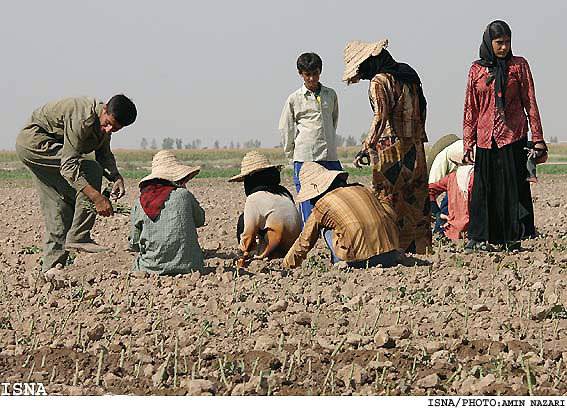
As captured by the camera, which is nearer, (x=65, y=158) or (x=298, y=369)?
(x=298, y=369)

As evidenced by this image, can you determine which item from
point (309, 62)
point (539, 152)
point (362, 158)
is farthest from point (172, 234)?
point (539, 152)

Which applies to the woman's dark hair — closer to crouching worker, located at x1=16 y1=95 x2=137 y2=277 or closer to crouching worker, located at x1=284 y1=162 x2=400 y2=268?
crouching worker, located at x1=284 y1=162 x2=400 y2=268

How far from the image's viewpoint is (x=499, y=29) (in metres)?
8.01

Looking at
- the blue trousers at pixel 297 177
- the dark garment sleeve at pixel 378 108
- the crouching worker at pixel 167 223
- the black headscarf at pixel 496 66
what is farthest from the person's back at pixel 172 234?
the black headscarf at pixel 496 66

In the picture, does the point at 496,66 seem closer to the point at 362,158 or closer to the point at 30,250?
the point at 362,158

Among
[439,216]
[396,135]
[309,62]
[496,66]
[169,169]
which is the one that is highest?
[309,62]

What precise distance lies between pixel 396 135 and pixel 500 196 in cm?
97

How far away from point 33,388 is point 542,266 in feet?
12.9

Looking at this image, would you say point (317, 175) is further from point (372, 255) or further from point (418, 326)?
point (418, 326)

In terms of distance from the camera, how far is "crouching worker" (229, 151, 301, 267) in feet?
26.1

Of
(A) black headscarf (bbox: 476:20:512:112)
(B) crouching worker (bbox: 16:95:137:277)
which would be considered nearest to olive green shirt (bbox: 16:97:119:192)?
(B) crouching worker (bbox: 16:95:137:277)

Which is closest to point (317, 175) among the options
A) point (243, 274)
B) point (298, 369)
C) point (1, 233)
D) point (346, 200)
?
point (346, 200)

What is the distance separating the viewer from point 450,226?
9516 mm
